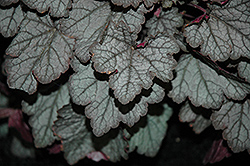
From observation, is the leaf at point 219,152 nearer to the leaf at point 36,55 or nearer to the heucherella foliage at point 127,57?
the heucherella foliage at point 127,57

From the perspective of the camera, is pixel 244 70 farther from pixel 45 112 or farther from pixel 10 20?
pixel 10 20

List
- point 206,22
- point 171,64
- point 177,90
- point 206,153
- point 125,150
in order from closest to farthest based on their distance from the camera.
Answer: point 171,64 < point 206,22 < point 177,90 < point 125,150 < point 206,153

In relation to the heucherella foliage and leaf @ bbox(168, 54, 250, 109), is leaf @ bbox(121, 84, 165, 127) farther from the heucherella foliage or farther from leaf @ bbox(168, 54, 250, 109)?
leaf @ bbox(168, 54, 250, 109)

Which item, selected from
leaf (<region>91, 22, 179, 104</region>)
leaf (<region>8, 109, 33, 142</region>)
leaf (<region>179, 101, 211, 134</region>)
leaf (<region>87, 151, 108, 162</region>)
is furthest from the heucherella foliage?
leaf (<region>8, 109, 33, 142</region>)

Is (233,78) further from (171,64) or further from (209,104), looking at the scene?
(171,64)

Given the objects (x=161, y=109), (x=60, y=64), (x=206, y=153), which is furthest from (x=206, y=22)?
(x=206, y=153)

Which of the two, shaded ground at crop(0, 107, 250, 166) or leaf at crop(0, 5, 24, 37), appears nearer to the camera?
leaf at crop(0, 5, 24, 37)

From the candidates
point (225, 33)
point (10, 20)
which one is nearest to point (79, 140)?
point (10, 20)
